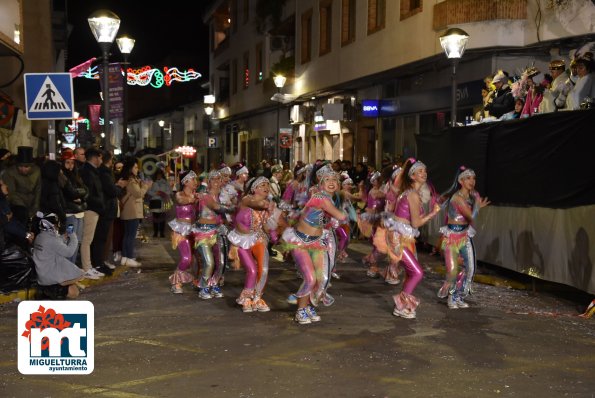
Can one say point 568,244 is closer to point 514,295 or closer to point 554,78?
point 514,295

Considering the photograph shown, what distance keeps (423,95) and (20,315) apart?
1885cm

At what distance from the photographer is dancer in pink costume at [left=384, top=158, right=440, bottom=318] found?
9.22 m

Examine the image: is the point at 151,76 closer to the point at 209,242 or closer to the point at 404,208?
the point at 209,242

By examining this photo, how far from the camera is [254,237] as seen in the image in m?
9.70

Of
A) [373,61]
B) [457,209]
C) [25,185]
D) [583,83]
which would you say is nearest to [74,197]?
[25,185]

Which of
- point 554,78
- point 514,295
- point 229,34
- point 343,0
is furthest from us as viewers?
point 229,34

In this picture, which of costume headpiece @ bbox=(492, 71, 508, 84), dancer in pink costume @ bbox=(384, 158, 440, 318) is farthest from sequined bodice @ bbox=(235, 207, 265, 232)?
costume headpiece @ bbox=(492, 71, 508, 84)

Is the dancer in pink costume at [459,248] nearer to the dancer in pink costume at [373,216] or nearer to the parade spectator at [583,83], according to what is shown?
the dancer in pink costume at [373,216]

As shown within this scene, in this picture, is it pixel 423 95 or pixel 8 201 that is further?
pixel 423 95

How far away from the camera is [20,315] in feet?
16.0

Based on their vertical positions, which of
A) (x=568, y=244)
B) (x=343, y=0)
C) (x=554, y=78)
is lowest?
(x=568, y=244)

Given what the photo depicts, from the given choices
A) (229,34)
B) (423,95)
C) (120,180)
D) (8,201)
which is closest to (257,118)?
(229,34)

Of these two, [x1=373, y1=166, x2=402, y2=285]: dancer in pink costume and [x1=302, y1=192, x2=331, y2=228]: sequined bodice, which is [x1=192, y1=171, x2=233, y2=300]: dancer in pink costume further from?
[x1=373, y1=166, x2=402, y2=285]: dancer in pink costume

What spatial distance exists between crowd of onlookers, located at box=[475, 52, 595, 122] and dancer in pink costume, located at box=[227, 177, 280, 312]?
5.19 meters
